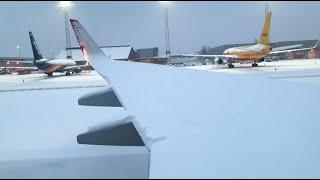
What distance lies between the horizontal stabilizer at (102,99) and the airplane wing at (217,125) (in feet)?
0.59

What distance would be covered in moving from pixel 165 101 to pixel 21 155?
3.09 metres

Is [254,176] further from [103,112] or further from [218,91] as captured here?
[103,112]

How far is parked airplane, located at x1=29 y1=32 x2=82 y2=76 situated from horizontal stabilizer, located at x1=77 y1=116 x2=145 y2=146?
2568cm

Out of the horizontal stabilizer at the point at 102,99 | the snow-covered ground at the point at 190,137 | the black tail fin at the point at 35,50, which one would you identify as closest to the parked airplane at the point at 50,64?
the black tail fin at the point at 35,50

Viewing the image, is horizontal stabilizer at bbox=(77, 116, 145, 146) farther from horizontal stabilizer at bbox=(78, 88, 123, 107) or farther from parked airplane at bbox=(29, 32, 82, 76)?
parked airplane at bbox=(29, 32, 82, 76)

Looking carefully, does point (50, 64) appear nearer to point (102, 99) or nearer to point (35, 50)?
point (35, 50)

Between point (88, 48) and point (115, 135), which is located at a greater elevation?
point (88, 48)

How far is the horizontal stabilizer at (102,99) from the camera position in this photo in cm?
360

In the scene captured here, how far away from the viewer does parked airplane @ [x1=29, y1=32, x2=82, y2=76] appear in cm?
2792

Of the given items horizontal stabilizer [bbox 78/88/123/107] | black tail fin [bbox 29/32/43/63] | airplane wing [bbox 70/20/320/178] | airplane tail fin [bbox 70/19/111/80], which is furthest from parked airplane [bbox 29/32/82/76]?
airplane wing [bbox 70/20/320/178]

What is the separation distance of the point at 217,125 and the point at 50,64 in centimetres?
2750

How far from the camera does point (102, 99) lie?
3646 millimetres

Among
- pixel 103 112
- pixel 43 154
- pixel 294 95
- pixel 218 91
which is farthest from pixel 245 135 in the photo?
pixel 103 112

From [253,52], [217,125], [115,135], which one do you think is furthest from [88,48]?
[253,52]
